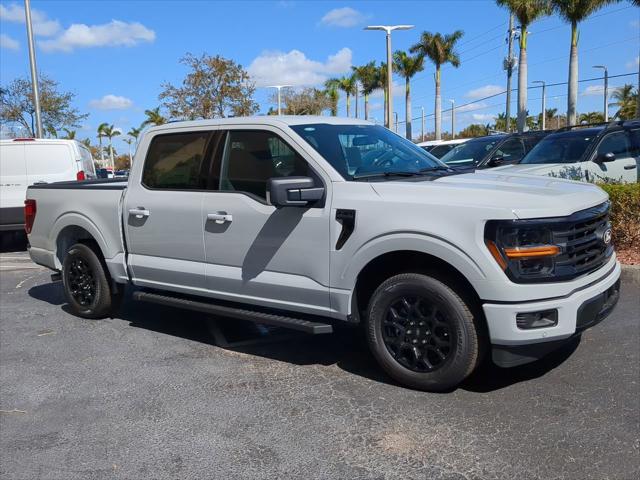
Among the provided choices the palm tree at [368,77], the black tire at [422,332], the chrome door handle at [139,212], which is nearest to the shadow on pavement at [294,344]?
the black tire at [422,332]

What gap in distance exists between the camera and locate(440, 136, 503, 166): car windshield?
1316 centimetres

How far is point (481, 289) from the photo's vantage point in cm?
375

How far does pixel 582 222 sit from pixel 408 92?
42.3 meters

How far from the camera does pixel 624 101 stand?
61.4 m

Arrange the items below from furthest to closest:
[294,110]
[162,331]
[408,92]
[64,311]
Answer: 1. [408,92]
2. [294,110]
3. [64,311]
4. [162,331]

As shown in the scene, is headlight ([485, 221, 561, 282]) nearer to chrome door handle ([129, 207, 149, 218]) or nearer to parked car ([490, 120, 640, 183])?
chrome door handle ([129, 207, 149, 218])

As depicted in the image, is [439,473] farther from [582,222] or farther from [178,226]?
[178,226]

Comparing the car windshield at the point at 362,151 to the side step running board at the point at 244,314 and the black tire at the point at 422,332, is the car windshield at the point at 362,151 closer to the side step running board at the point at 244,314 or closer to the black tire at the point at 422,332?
the black tire at the point at 422,332

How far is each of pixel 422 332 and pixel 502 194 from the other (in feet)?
3.45

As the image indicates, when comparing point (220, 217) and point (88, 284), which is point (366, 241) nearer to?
point (220, 217)

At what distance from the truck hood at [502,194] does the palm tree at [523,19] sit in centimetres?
2364

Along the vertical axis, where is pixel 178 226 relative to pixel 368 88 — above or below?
below

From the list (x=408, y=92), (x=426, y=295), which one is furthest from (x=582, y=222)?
(x=408, y=92)

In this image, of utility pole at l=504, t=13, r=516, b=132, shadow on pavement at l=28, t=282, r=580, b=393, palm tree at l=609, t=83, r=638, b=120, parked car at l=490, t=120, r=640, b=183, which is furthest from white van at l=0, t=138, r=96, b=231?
palm tree at l=609, t=83, r=638, b=120
